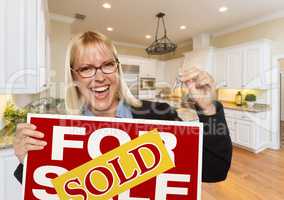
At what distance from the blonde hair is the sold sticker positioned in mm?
279

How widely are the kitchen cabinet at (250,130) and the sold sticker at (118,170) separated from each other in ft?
11.9

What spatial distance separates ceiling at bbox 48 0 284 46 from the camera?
3.25 metres

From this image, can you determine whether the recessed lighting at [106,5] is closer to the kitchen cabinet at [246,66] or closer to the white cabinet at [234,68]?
the kitchen cabinet at [246,66]

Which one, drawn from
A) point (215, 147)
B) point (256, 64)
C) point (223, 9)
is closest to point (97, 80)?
point (215, 147)

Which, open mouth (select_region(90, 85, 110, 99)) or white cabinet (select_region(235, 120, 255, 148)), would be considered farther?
white cabinet (select_region(235, 120, 255, 148))

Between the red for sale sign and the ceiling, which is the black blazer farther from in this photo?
the ceiling

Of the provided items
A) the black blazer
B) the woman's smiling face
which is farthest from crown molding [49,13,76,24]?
the black blazer

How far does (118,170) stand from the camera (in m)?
0.70

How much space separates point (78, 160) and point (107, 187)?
14cm

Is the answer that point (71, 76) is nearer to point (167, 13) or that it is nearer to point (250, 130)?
point (167, 13)

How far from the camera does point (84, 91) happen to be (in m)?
0.89

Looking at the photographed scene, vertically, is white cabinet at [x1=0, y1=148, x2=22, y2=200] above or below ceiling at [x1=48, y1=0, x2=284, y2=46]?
below

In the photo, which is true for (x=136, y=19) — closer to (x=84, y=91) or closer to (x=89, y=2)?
(x=89, y=2)

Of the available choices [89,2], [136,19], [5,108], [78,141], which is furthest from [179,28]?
[78,141]
